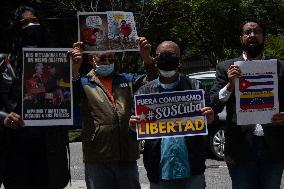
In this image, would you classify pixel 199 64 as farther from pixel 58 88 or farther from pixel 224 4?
pixel 58 88

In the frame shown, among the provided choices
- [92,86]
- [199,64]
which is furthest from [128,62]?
[199,64]

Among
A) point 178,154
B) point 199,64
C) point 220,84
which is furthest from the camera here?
point 199,64

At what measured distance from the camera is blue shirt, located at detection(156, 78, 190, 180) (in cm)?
436

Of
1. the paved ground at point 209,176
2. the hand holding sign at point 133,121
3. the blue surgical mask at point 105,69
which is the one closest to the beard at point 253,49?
the hand holding sign at point 133,121

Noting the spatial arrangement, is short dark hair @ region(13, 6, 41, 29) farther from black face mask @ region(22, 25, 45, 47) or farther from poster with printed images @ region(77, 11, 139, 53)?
poster with printed images @ region(77, 11, 139, 53)

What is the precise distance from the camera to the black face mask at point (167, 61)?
4492 mm

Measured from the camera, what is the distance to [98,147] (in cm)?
479

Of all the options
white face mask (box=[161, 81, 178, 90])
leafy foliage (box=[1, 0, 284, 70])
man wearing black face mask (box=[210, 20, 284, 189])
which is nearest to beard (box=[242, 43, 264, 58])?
man wearing black face mask (box=[210, 20, 284, 189])

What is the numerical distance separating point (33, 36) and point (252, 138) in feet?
6.37

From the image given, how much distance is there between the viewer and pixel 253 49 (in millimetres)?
4637

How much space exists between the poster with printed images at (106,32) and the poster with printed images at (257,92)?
3.15 feet

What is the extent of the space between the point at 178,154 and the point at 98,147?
0.76 meters

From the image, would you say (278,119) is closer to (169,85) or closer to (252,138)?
(252,138)

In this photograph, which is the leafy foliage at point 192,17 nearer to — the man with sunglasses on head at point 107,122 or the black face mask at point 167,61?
the man with sunglasses on head at point 107,122
